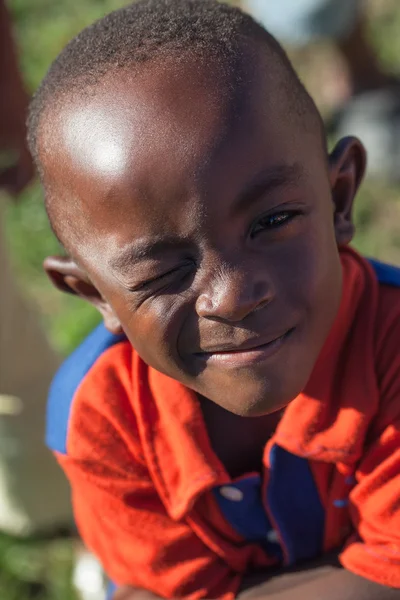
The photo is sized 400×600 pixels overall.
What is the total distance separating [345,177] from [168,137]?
0.42 meters

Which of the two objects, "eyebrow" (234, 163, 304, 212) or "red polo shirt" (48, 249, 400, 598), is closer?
"eyebrow" (234, 163, 304, 212)

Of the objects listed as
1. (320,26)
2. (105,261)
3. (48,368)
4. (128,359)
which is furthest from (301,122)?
(320,26)

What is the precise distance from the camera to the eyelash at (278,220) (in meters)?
1.34

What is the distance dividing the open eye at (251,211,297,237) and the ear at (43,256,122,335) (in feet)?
1.31

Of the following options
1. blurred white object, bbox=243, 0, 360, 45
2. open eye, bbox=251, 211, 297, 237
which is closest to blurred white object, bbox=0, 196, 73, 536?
open eye, bbox=251, 211, 297, 237

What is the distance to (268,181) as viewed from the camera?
4.36 ft

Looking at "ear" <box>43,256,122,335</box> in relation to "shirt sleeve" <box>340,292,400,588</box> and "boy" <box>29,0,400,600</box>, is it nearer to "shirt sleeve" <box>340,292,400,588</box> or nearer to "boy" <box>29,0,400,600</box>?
"boy" <box>29,0,400,600</box>

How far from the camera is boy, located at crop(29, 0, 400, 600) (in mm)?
1316

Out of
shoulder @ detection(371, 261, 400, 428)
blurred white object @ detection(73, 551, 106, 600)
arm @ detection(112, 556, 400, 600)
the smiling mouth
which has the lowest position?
blurred white object @ detection(73, 551, 106, 600)

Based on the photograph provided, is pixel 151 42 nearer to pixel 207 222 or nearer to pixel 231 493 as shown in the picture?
pixel 207 222

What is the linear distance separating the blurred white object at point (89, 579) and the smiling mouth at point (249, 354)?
120 cm

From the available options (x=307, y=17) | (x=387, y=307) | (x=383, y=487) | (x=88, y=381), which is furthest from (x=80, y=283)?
(x=307, y=17)

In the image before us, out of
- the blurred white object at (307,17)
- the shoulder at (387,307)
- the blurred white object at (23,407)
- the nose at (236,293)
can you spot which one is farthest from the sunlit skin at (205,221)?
the blurred white object at (307,17)

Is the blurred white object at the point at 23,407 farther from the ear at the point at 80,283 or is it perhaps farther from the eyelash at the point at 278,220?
the eyelash at the point at 278,220
